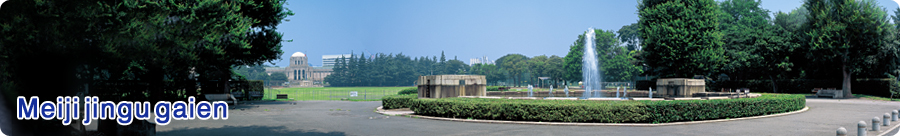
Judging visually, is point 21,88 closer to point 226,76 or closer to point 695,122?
point 695,122

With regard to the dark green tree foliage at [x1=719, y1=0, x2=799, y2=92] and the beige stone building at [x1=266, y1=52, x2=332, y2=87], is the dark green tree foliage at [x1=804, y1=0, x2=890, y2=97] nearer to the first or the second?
the dark green tree foliage at [x1=719, y1=0, x2=799, y2=92]

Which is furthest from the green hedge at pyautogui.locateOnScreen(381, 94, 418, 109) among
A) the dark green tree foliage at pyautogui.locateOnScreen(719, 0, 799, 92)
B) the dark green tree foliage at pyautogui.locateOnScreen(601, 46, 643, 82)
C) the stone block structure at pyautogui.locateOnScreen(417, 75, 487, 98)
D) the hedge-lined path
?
the dark green tree foliage at pyautogui.locateOnScreen(601, 46, 643, 82)

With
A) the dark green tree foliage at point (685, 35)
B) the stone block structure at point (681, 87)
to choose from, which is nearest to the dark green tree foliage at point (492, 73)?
the dark green tree foliage at point (685, 35)

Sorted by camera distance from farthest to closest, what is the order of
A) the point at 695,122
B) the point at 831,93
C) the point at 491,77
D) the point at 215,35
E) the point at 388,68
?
the point at 388,68
the point at 491,77
the point at 831,93
the point at 695,122
the point at 215,35

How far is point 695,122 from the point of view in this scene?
52.2ft

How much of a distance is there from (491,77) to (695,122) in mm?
114505

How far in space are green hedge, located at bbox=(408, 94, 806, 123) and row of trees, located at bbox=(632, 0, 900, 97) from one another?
2280cm

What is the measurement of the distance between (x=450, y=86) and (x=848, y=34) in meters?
28.1

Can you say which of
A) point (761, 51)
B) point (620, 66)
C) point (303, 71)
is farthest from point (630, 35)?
point (303, 71)

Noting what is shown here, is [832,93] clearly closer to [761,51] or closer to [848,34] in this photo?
[848,34]

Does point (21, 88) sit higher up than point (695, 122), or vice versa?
point (21, 88)

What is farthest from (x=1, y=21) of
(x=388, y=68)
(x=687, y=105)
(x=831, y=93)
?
(x=388, y=68)

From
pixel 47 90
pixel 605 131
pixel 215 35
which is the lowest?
pixel 605 131

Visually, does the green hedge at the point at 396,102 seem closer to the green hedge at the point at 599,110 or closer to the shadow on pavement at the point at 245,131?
the green hedge at the point at 599,110
